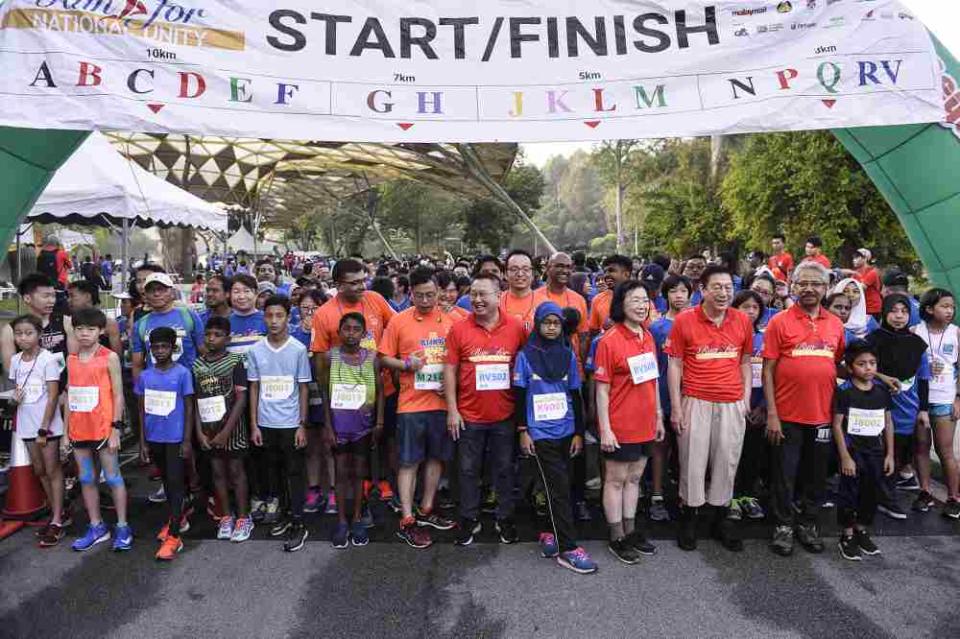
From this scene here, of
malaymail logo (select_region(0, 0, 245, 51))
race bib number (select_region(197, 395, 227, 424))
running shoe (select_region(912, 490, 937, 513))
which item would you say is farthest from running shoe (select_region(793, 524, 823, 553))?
malaymail logo (select_region(0, 0, 245, 51))

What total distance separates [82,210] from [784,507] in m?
8.79

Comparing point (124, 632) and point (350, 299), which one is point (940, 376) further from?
point (124, 632)

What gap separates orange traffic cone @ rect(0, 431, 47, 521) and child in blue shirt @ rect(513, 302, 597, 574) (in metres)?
3.62

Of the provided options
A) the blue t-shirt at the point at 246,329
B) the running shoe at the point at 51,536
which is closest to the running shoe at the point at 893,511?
the blue t-shirt at the point at 246,329

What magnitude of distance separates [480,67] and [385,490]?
137 inches

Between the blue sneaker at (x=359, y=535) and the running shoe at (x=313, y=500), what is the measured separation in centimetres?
64

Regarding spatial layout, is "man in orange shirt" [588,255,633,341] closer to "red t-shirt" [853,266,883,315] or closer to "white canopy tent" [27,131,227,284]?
"red t-shirt" [853,266,883,315]

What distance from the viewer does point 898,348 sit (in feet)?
14.0

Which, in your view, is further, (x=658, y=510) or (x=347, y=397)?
(x=658, y=510)

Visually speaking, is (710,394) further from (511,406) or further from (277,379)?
(277,379)

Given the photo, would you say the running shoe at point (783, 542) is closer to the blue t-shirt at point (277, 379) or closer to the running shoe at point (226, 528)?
the blue t-shirt at point (277, 379)

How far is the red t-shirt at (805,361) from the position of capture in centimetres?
385

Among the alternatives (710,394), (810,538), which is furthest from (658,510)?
(710,394)

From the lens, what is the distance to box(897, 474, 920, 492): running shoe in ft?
16.2
